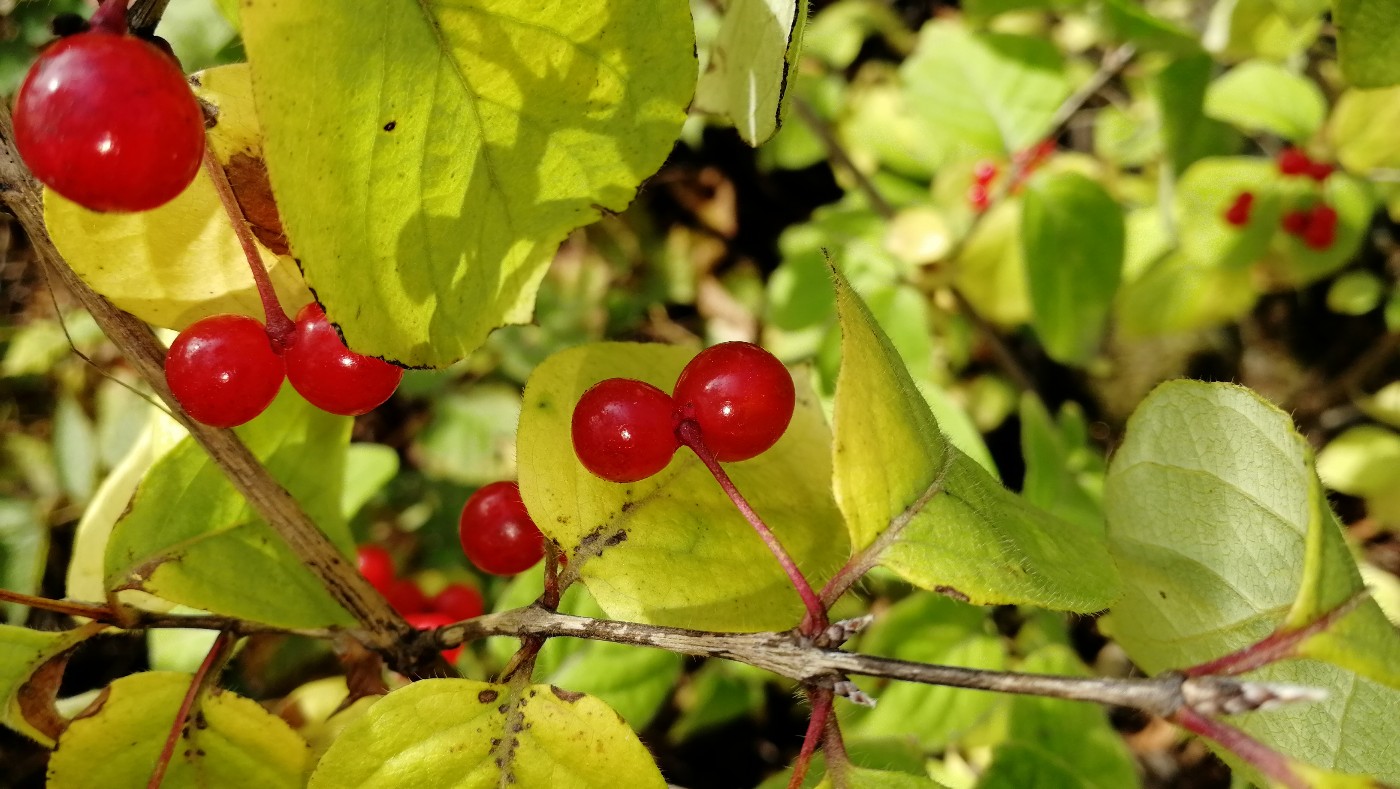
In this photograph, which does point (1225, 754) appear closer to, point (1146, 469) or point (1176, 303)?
point (1146, 469)

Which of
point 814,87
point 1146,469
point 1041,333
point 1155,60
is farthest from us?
point 814,87

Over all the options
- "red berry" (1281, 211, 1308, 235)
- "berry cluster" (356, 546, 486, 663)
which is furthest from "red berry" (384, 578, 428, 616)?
"red berry" (1281, 211, 1308, 235)

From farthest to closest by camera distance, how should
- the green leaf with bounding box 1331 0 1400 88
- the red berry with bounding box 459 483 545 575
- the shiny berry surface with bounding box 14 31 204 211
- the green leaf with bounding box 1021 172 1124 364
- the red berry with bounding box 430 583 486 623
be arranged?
the green leaf with bounding box 1021 172 1124 364
the red berry with bounding box 430 583 486 623
the red berry with bounding box 459 483 545 575
the green leaf with bounding box 1331 0 1400 88
the shiny berry surface with bounding box 14 31 204 211

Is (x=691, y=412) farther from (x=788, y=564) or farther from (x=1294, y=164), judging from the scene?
(x=1294, y=164)

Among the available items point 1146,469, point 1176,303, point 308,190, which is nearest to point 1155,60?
point 1176,303

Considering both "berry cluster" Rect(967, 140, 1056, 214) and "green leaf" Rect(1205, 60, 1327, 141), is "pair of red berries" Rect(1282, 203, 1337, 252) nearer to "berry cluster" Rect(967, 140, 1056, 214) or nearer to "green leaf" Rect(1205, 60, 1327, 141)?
"green leaf" Rect(1205, 60, 1327, 141)

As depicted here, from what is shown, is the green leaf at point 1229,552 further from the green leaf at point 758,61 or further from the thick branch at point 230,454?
the thick branch at point 230,454
